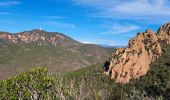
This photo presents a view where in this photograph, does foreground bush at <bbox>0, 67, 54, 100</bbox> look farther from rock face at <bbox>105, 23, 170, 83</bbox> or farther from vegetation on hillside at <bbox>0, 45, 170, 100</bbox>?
rock face at <bbox>105, 23, 170, 83</bbox>

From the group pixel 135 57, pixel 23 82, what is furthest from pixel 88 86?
pixel 135 57

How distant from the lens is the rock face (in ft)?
477

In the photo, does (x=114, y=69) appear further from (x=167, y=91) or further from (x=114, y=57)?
(x=167, y=91)

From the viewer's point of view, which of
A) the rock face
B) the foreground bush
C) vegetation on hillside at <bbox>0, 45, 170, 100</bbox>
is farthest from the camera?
the rock face

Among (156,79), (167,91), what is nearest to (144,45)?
(156,79)

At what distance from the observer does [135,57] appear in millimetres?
150750

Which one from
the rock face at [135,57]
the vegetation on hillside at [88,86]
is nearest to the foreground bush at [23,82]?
the vegetation on hillside at [88,86]

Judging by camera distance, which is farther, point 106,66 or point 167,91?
point 106,66

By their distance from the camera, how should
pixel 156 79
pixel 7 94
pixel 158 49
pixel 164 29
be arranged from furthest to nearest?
pixel 164 29, pixel 158 49, pixel 156 79, pixel 7 94

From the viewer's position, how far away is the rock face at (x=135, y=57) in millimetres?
145375

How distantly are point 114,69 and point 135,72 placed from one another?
30.4 ft

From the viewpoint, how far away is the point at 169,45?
162625mm

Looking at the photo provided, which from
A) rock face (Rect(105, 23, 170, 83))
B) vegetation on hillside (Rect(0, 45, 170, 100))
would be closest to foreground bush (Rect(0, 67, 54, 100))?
vegetation on hillside (Rect(0, 45, 170, 100))

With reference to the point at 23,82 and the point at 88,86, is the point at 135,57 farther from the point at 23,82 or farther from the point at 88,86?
the point at 23,82
